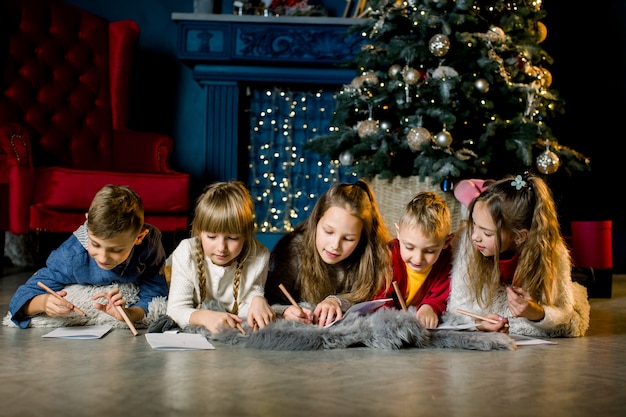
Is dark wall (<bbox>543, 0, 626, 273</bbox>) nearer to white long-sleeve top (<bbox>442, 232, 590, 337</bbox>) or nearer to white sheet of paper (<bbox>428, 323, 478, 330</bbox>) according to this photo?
white long-sleeve top (<bbox>442, 232, 590, 337</bbox>)

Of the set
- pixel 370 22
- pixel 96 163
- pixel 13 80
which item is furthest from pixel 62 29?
pixel 370 22

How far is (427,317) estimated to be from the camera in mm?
1853

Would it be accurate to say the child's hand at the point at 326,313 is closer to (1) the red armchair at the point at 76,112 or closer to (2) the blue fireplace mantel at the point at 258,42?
(1) the red armchair at the point at 76,112

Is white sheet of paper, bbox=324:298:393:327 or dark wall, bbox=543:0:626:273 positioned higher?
dark wall, bbox=543:0:626:273

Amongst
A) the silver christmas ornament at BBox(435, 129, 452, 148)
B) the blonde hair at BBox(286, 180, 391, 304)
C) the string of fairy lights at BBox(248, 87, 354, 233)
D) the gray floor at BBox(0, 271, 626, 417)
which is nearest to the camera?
the gray floor at BBox(0, 271, 626, 417)

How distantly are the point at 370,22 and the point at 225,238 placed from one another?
185cm

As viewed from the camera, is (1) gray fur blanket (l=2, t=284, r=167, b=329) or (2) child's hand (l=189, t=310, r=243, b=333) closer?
(2) child's hand (l=189, t=310, r=243, b=333)

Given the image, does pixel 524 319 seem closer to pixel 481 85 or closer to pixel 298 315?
pixel 298 315

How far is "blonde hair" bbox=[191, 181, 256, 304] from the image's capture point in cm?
182

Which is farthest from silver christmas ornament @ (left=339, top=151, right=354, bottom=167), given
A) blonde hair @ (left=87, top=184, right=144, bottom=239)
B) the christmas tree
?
blonde hair @ (left=87, top=184, right=144, bottom=239)

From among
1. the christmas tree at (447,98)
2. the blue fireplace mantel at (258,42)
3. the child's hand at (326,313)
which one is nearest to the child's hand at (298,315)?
the child's hand at (326,313)

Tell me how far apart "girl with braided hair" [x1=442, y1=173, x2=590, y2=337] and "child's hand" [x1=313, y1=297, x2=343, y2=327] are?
0.31m

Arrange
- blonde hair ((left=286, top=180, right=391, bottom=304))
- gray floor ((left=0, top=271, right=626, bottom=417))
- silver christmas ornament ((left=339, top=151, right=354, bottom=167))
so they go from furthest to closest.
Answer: silver christmas ornament ((left=339, top=151, right=354, bottom=167)), blonde hair ((left=286, top=180, right=391, bottom=304)), gray floor ((left=0, top=271, right=626, bottom=417))

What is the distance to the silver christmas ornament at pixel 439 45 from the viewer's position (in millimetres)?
3078
